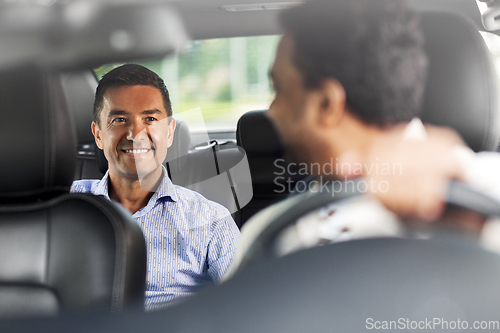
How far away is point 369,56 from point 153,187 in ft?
2.53

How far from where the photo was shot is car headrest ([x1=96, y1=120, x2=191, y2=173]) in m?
1.48

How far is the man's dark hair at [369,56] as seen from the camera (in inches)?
31.5

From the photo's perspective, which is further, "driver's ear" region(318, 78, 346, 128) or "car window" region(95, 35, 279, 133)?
"car window" region(95, 35, 279, 133)

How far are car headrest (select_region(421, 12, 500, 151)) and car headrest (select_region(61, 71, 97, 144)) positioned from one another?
89 centimetres

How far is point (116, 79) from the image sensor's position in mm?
1348

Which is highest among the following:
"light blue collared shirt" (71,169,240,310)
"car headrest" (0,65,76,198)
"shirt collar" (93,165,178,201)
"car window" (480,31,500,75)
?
"car window" (480,31,500,75)

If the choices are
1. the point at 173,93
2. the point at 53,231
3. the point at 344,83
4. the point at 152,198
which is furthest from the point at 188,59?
the point at 344,83

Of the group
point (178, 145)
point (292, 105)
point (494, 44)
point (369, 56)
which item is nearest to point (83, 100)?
point (178, 145)

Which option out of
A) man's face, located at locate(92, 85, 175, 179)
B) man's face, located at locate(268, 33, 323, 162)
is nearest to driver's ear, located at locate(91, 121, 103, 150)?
man's face, located at locate(92, 85, 175, 179)

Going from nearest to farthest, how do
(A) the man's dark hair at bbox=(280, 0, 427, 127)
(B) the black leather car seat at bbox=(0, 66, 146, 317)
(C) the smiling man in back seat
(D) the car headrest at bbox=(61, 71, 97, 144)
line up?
(A) the man's dark hair at bbox=(280, 0, 427, 127)
(B) the black leather car seat at bbox=(0, 66, 146, 317)
(C) the smiling man in back seat
(D) the car headrest at bbox=(61, 71, 97, 144)

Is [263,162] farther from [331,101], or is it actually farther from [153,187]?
[331,101]

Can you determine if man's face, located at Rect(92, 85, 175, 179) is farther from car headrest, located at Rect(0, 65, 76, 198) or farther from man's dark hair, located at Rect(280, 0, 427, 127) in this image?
man's dark hair, located at Rect(280, 0, 427, 127)

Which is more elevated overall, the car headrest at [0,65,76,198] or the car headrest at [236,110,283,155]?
the car headrest at [0,65,76,198]

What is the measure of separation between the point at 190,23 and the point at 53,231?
62 centimetres
